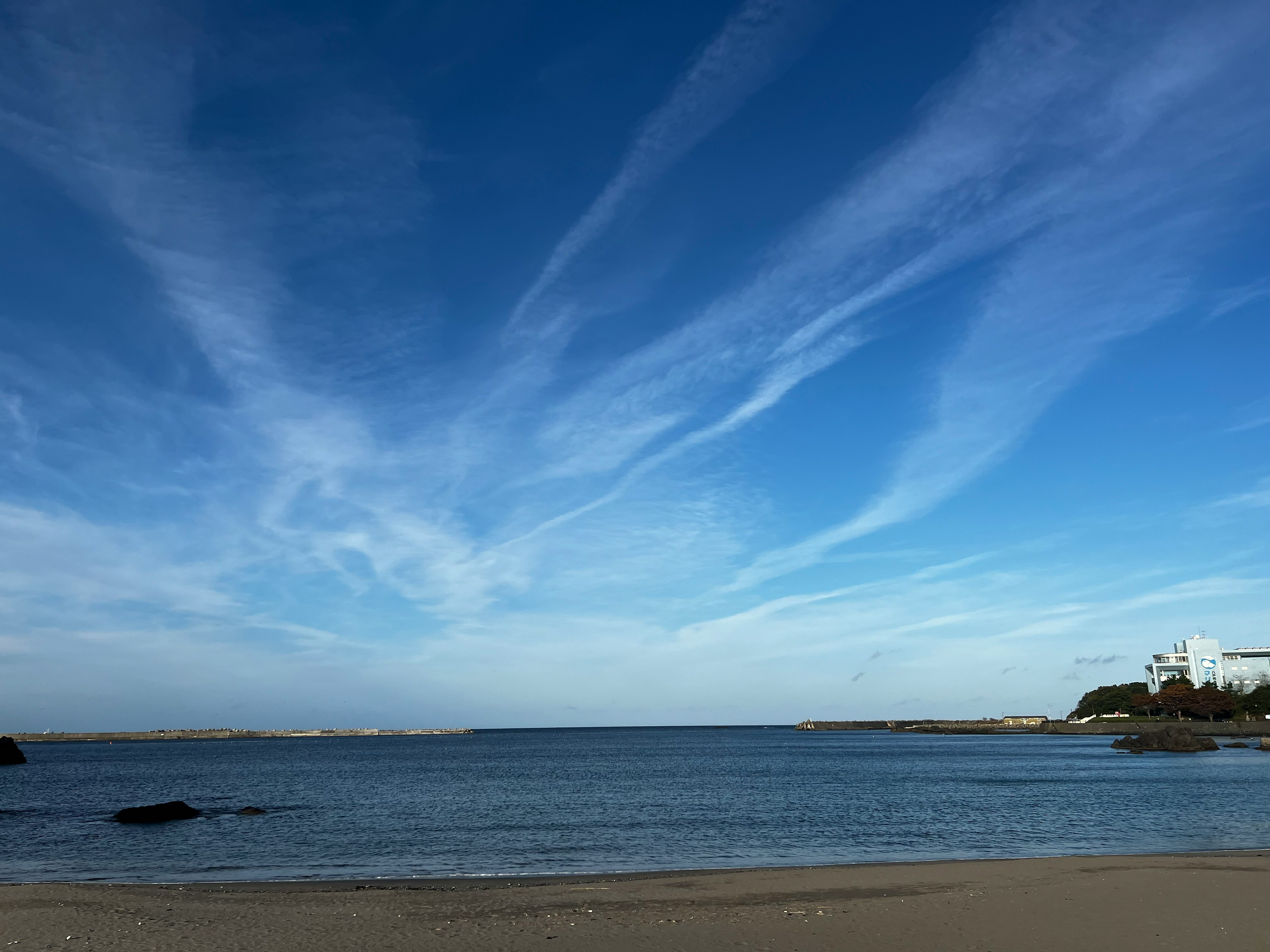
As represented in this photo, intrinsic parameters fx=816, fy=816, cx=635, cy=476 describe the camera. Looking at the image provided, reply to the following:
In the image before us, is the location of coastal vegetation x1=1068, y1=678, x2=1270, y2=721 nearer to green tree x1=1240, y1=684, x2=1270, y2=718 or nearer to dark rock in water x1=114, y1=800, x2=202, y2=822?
green tree x1=1240, y1=684, x2=1270, y2=718

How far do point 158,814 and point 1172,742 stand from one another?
120 meters

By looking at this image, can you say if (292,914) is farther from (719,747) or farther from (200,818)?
(719,747)

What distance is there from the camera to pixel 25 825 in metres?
43.8

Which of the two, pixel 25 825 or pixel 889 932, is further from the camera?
pixel 25 825

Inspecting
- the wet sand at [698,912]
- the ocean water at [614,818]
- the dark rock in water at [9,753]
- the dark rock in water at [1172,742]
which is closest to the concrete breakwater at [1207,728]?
the dark rock in water at [1172,742]

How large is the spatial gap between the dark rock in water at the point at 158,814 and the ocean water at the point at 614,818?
0.85 m

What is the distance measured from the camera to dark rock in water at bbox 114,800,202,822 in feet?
141

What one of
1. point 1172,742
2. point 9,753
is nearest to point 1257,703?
point 1172,742

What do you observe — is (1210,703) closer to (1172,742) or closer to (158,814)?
(1172,742)

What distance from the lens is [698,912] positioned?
63.8 ft

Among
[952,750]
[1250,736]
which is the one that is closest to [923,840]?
[952,750]

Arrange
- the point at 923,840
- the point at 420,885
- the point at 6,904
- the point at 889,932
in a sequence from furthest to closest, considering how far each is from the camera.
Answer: the point at 923,840, the point at 420,885, the point at 6,904, the point at 889,932

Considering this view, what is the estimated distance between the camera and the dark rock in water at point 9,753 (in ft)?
414

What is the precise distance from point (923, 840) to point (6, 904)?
1261 inches
